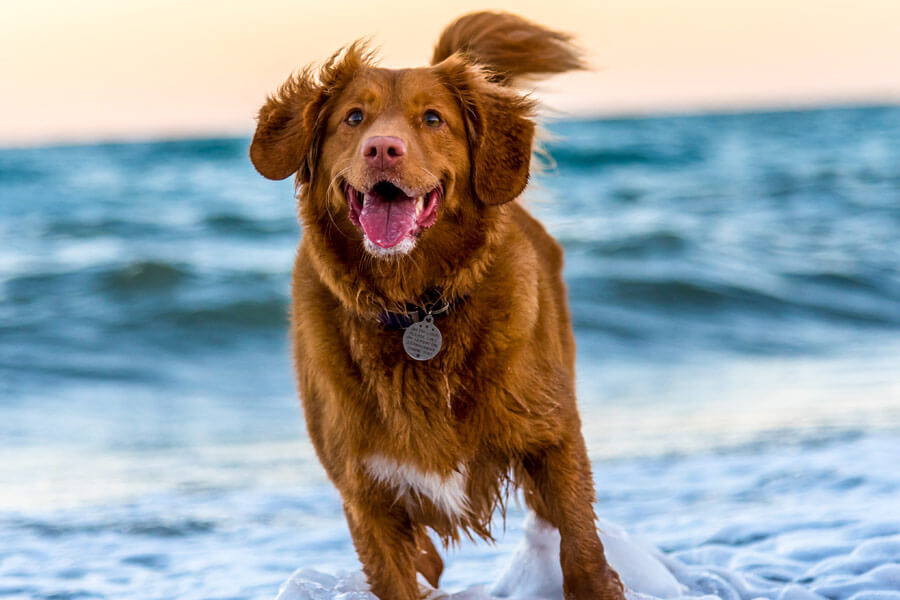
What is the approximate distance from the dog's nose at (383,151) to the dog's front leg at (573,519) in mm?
1039

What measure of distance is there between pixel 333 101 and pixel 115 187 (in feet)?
56.0

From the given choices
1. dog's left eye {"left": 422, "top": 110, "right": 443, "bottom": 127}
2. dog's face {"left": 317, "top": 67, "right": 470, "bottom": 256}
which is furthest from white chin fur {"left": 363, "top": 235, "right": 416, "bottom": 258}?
dog's left eye {"left": 422, "top": 110, "right": 443, "bottom": 127}

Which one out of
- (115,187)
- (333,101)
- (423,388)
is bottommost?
(115,187)

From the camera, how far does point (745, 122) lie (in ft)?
115

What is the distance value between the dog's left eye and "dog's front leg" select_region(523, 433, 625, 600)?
1083 mm

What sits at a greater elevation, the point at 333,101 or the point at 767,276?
the point at 333,101

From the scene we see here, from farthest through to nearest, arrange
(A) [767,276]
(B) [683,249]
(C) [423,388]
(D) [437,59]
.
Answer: (B) [683,249] < (A) [767,276] < (D) [437,59] < (C) [423,388]

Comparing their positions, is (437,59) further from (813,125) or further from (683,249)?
(813,125)

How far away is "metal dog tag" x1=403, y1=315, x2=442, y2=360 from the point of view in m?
3.30

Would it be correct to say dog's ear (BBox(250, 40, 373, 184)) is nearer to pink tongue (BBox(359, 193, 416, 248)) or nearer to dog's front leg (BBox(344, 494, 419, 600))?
pink tongue (BBox(359, 193, 416, 248))

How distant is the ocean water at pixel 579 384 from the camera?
4.67 metres

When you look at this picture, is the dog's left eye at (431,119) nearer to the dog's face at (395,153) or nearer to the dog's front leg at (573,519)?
the dog's face at (395,153)

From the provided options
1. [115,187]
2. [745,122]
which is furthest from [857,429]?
[745,122]

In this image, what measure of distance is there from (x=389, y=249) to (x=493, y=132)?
1.95 ft
